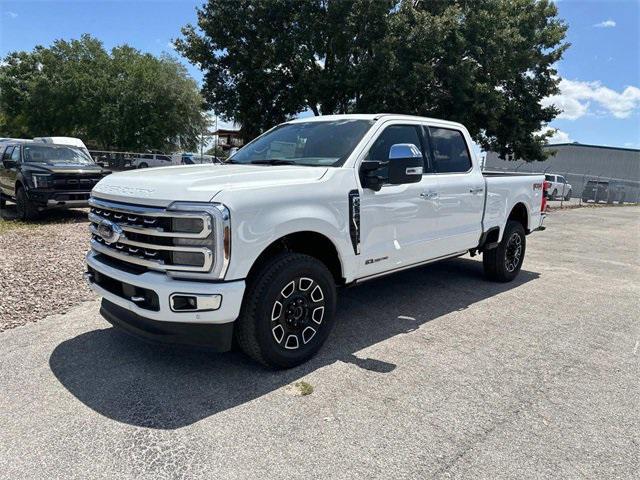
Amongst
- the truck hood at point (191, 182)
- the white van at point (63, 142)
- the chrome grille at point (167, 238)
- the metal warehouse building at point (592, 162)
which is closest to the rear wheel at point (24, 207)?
the white van at point (63, 142)

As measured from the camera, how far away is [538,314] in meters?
5.30

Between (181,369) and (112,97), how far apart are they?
39799 millimetres

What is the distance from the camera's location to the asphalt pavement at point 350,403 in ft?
8.60

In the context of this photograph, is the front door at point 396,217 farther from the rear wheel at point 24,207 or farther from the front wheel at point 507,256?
the rear wheel at point 24,207

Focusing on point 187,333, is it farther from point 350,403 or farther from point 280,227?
point 350,403

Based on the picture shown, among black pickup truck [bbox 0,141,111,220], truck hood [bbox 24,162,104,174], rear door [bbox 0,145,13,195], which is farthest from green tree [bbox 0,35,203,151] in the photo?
truck hood [bbox 24,162,104,174]

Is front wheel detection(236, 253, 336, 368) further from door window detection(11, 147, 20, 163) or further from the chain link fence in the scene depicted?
the chain link fence

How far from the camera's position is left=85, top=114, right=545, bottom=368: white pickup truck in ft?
10.3

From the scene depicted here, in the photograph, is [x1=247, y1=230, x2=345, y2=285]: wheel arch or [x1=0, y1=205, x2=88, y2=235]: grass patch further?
[x1=0, y1=205, x2=88, y2=235]: grass patch

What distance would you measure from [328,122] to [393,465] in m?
3.32

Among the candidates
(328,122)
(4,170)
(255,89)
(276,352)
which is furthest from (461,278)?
(255,89)

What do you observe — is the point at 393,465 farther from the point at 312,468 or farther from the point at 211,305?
the point at 211,305

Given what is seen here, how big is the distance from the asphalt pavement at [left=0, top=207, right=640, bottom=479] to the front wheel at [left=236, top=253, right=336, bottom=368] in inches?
8.1

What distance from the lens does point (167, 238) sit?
3184 mm
